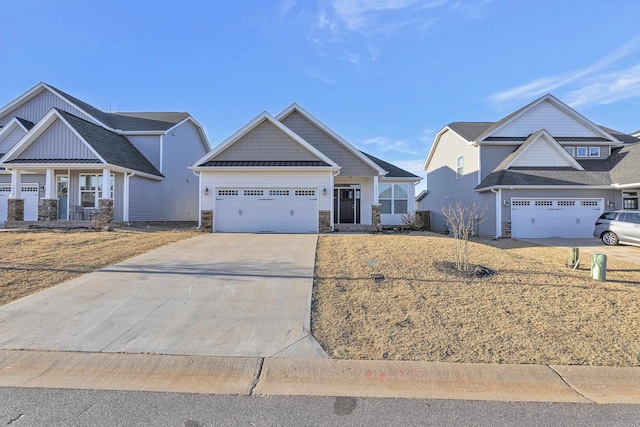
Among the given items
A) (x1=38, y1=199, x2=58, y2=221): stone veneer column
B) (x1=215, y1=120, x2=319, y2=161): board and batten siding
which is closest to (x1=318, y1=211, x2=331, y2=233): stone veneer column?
(x1=215, y1=120, x2=319, y2=161): board and batten siding

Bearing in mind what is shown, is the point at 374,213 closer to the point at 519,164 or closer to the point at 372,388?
the point at 519,164

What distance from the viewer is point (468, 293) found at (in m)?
6.46

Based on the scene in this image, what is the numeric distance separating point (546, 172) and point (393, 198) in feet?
26.6

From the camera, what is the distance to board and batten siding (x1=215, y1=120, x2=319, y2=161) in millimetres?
16156

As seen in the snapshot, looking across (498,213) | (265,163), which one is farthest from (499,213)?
(265,163)

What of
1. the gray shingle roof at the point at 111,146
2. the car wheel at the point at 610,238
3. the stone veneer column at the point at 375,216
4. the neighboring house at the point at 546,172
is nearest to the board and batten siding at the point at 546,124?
the neighboring house at the point at 546,172

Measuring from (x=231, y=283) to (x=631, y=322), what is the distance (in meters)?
7.02

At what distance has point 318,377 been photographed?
12.9 ft

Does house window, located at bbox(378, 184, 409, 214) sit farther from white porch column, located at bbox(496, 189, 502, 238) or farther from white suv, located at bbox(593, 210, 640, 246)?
white suv, located at bbox(593, 210, 640, 246)

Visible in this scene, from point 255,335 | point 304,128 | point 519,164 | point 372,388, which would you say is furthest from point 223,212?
point 519,164

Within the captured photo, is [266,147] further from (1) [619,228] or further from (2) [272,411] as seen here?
(1) [619,228]

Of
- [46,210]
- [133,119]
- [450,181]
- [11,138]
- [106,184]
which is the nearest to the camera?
[106,184]

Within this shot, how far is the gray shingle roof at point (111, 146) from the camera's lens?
1714cm

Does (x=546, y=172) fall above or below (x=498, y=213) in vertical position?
above
